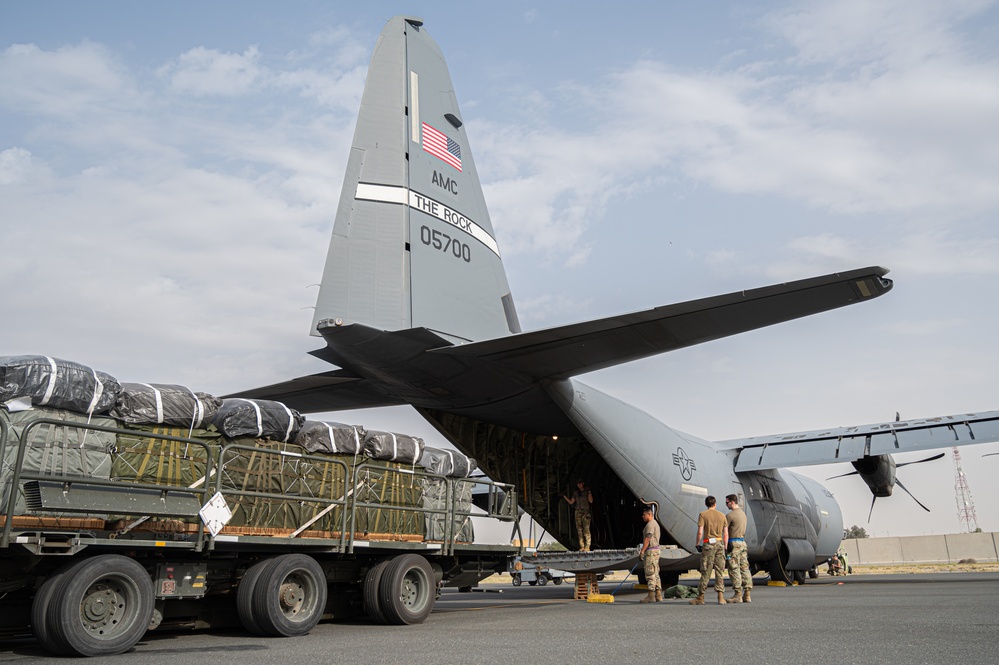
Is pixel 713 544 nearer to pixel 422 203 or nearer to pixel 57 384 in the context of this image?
pixel 422 203

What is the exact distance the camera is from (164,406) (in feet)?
22.6

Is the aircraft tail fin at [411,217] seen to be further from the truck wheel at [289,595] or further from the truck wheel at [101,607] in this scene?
the truck wheel at [101,607]

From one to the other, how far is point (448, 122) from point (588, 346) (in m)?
3.97

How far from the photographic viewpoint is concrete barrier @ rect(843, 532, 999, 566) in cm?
4403

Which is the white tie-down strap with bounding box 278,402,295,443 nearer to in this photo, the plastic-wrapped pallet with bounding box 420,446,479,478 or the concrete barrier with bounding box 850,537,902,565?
the plastic-wrapped pallet with bounding box 420,446,479,478

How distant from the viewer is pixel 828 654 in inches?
214

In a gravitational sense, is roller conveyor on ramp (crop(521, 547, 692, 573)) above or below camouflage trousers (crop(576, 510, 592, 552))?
below

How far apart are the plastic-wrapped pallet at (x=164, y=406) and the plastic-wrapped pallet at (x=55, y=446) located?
0.18m

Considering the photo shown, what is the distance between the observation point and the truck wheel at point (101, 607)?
18.3 ft

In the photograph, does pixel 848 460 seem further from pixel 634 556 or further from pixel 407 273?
pixel 407 273

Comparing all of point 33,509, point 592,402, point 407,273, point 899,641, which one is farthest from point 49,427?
point 592,402

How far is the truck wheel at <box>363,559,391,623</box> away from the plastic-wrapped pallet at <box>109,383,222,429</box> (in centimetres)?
261

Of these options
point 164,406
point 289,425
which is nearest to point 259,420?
point 289,425

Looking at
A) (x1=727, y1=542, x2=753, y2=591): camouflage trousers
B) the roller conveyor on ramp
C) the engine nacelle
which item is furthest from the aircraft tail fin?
the engine nacelle
